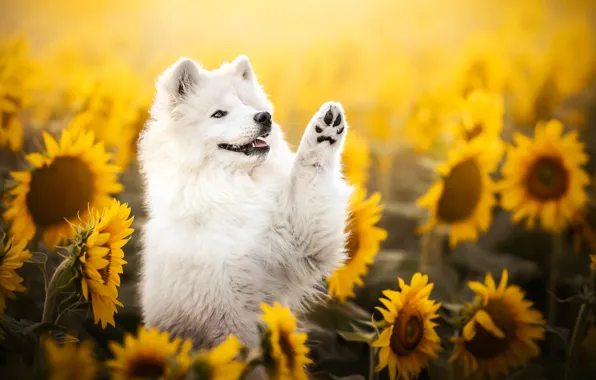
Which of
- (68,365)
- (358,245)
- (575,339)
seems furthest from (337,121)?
(575,339)

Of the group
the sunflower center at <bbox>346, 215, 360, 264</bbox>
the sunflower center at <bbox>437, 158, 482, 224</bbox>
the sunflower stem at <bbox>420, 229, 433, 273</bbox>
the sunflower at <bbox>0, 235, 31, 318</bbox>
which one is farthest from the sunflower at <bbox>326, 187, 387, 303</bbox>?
the sunflower at <bbox>0, 235, 31, 318</bbox>

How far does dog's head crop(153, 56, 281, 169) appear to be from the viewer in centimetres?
103

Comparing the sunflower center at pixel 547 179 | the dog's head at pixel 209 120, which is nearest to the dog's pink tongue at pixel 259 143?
the dog's head at pixel 209 120

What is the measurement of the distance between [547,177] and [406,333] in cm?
78

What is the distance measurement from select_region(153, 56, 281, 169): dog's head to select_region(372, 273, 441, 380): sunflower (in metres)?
0.37

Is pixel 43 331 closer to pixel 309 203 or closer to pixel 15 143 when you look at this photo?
pixel 309 203

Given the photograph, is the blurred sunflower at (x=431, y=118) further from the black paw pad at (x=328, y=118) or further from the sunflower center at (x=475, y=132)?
the black paw pad at (x=328, y=118)

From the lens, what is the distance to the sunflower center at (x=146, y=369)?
2.65ft

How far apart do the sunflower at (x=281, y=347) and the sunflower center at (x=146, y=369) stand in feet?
0.49

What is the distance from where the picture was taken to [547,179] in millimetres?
1619

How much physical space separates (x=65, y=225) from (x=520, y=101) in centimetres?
184

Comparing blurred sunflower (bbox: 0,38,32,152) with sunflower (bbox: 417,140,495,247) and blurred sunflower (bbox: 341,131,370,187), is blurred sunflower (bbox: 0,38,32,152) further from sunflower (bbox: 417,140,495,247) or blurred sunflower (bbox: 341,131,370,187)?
sunflower (bbox: 417,140,495,247)

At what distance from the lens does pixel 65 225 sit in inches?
48.9

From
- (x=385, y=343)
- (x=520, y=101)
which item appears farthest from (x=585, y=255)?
(x=385, y=343)
